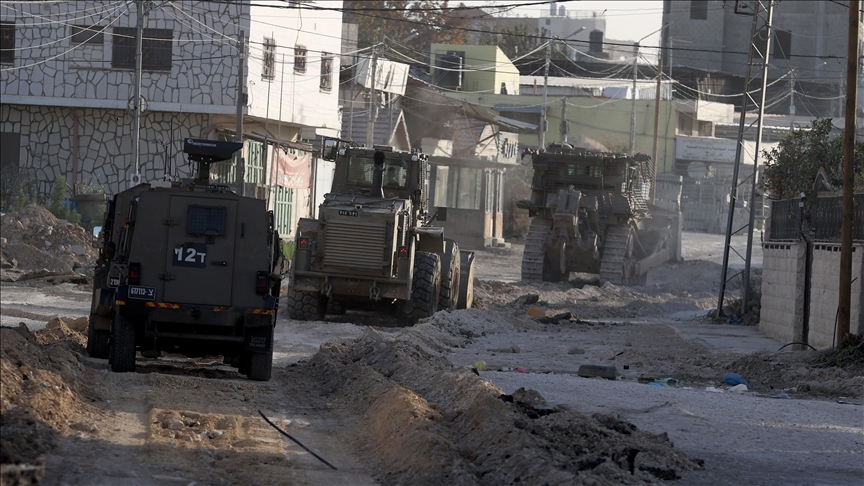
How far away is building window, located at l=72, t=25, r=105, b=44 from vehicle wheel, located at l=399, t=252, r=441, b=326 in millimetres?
19296

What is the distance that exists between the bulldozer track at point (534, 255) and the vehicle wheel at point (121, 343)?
799 inches

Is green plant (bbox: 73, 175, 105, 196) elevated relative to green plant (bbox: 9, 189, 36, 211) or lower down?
elevated

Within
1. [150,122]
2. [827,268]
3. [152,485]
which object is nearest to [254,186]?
[150,122]

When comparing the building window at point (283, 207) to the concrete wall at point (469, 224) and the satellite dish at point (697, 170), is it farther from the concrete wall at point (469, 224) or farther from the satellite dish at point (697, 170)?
the satellite dish at point (697, 170)

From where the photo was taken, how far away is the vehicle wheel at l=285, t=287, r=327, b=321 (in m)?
20.2

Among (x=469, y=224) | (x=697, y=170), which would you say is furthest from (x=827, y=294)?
(x=697, y=170)

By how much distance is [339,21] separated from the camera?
41250 mm

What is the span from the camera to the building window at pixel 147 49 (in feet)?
115

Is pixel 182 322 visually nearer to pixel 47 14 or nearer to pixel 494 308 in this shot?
pixel 494 308

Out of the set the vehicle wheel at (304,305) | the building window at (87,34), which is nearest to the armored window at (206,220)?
the vehicle wheel at (304,305)

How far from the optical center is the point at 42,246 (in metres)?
29.8

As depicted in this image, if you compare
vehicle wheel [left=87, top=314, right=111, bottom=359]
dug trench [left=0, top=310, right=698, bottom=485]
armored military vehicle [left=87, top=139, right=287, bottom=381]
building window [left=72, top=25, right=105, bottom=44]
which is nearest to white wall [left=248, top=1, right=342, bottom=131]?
building window [left=72, top=25, right=105, bottom=44]

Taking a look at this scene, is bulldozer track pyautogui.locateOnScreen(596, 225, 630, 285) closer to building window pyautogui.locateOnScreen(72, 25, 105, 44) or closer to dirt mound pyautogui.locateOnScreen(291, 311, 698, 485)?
building window pyautogui.locateOnScreen(72, 25, 105, 44)

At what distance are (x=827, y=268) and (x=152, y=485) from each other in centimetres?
1366
